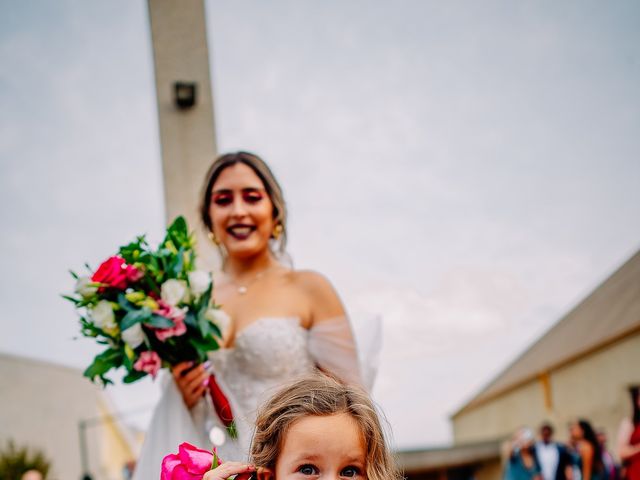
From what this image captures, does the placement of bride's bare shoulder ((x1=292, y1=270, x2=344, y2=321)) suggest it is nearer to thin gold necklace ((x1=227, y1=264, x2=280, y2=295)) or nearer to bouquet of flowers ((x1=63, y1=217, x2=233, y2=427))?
thin gold necklace ((x1=227, y1=264, x2=280, y2=295))

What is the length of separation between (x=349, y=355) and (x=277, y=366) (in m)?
0.32

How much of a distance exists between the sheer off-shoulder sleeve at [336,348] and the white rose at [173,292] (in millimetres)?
642

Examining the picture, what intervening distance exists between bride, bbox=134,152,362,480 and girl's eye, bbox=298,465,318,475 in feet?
4.22

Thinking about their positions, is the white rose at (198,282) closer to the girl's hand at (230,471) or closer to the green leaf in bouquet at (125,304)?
the green leaf in bouquet at (125,304)

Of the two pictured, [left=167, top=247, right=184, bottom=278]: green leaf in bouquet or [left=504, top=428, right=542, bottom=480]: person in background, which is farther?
[left=504, top=428, right=542, bottom=480]: person in background

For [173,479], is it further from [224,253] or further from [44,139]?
[44,139]

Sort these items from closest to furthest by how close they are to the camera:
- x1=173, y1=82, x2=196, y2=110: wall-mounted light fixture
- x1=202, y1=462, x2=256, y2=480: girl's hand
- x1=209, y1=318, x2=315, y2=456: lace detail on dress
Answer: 1. x1=202, y1=462, x2=256, y2=480: girl's hand
2. x1=209, y1=318, x2=315, y2=456: lace detail on dress
3. x1=173, y1=82, x2=196, y2=110: wall-mounted light fixture

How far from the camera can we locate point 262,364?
3105mm

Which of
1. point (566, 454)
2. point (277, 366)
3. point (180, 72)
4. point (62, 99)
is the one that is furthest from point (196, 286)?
point (566, 454)

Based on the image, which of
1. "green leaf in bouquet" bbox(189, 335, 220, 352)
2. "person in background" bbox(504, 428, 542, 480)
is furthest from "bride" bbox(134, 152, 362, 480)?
"person in background" bbox(504, 428, 542, 480)

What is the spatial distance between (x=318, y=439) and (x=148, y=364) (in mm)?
1305

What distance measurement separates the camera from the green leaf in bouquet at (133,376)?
2.79 meters

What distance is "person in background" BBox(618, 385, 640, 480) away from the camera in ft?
21.9

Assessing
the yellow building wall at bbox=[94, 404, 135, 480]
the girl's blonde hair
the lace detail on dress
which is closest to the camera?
the girl's blonde hair
